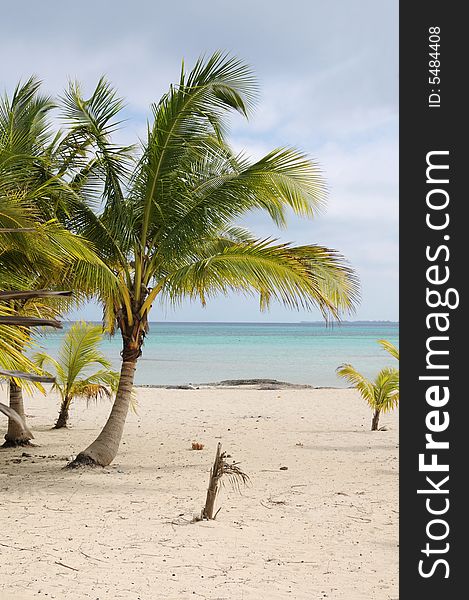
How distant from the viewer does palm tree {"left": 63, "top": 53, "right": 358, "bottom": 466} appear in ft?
30.0

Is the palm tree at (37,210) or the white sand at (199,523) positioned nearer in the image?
the white sand at (199,523)

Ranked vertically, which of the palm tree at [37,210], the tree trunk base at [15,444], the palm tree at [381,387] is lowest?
the tree trunk base at [15,444]

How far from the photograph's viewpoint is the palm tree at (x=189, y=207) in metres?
9.16

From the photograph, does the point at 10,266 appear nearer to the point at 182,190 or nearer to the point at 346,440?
the point at 182,190

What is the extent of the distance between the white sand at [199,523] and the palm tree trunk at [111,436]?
0.77ft

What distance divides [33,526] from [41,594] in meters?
1.76

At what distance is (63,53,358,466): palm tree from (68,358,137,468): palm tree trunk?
0.01 metres

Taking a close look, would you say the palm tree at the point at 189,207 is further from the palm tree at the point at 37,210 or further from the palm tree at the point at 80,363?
the palm tree at the point at 80,363

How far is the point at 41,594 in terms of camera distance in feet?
15.6

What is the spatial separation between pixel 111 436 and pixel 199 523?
3.45 meters

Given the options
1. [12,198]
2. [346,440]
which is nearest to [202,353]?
[346,440]

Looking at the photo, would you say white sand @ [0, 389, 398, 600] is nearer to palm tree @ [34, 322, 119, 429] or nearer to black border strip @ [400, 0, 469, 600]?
palm tree @ [34, 322, 119, 429]

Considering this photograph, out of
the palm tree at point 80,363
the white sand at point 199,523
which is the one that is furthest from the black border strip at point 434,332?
the palm tree at point 80,363

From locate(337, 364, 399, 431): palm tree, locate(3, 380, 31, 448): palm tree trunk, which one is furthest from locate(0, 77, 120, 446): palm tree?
locate(337, 364, 399, 431): palm tree
